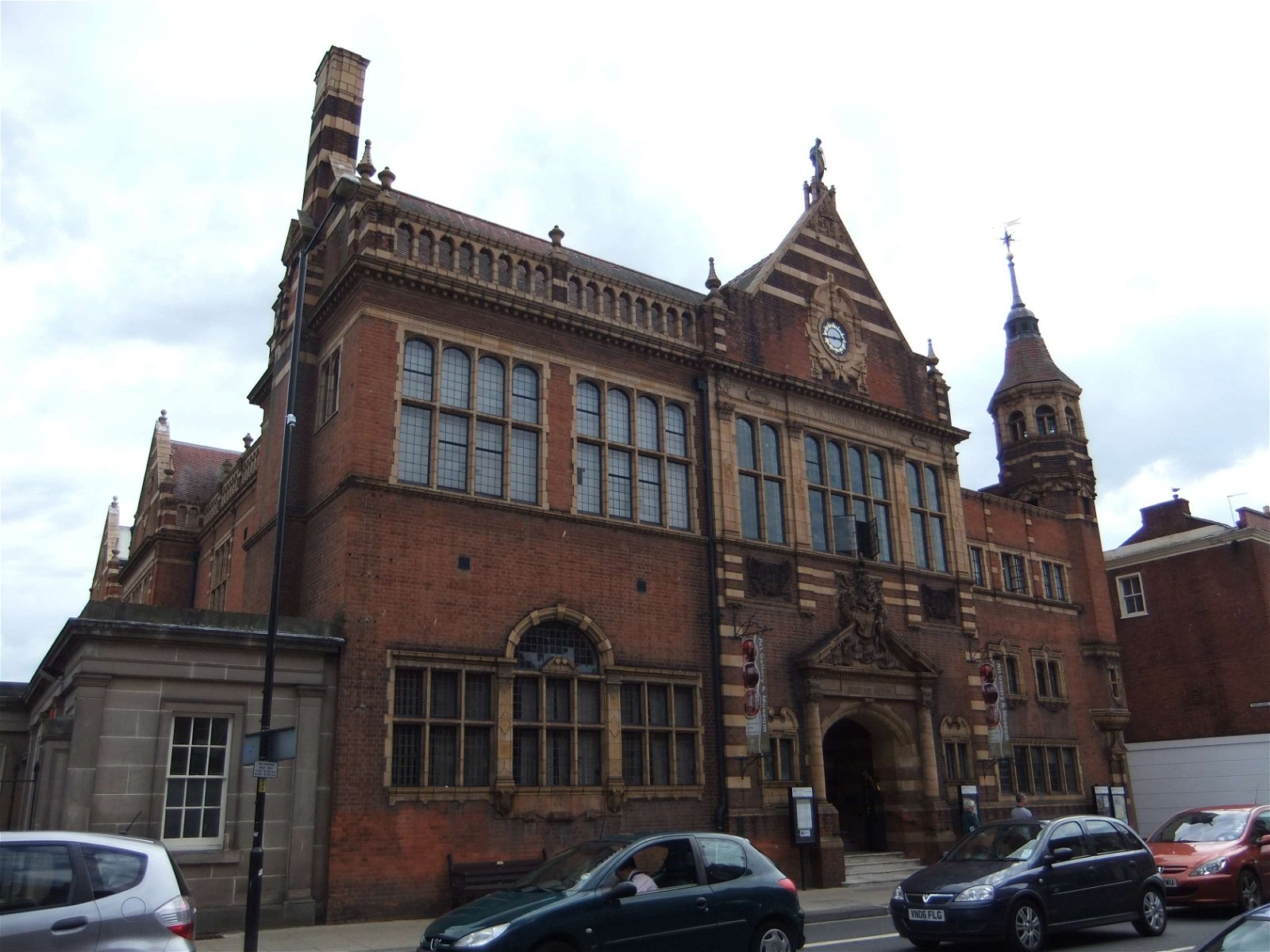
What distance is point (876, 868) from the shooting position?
81.3 feet

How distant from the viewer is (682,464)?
25.1m

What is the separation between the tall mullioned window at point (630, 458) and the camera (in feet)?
76.7

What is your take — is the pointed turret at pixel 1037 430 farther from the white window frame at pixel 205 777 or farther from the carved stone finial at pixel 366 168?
the white window frame at pixel 205 777

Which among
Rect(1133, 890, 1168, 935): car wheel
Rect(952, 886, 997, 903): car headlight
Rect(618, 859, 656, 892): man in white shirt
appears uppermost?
Rect(618, 859, 656, 892): man in white shirt

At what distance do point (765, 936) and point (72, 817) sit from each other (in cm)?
1058

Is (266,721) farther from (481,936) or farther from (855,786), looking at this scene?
(855,786)

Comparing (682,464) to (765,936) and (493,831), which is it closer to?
(493,831)

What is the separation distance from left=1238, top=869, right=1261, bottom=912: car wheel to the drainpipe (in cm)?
960

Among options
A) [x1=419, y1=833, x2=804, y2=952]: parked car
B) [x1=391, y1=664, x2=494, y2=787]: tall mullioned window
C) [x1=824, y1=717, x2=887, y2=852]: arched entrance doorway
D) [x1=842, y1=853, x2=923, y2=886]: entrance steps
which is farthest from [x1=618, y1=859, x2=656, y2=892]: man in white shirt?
[x1=824, y1=717, x2=887, y2=852]: arched entrance doorway

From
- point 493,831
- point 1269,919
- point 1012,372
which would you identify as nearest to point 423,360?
point 493,831

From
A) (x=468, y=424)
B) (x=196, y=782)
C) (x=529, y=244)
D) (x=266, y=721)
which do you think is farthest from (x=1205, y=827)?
(x=529, y=244)

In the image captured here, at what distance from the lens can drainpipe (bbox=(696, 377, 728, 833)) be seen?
2278 cm

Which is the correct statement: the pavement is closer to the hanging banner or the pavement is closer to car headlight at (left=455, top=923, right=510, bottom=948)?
Result: the hanging banner

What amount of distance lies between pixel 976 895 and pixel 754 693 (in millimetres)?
10212
